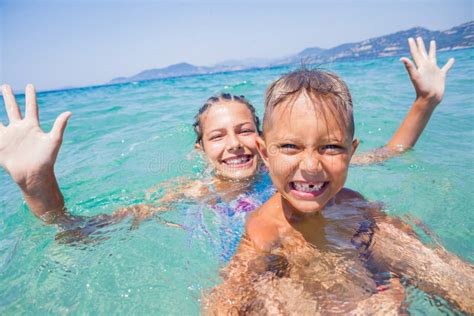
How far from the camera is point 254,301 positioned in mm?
2027

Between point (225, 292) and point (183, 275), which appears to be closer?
point (225, 292)

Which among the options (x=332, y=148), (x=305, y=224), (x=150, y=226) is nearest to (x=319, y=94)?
(x=332, y=148)

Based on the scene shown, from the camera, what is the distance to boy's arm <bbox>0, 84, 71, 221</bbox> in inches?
96.1

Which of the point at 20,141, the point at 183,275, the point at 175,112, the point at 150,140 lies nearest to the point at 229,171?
the point at 183,275

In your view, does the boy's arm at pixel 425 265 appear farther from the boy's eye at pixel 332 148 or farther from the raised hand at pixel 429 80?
the raised hand at pixel 429 80

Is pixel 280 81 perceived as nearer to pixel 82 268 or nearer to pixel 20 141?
pixel 20 141

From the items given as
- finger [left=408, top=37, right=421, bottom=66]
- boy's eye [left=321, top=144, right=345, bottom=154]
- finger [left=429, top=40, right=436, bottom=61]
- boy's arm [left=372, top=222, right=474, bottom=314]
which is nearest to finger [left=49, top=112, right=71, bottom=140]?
boy's eye [left=321, top=144, right=345, bottom=154]

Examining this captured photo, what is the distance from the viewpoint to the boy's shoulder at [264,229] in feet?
7.38

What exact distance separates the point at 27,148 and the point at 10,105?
1.34 feet

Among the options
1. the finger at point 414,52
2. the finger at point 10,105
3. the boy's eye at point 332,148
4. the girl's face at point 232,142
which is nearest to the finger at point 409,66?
the finger at point 414,52

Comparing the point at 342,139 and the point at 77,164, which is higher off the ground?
the point at 342,139

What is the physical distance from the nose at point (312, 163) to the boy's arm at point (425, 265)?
86cm

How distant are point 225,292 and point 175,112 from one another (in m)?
8.90

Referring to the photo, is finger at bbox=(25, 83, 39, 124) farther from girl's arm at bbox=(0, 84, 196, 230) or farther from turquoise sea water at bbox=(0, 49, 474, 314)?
turquoise sea water at bbox=(0, 49, 474, 314)
